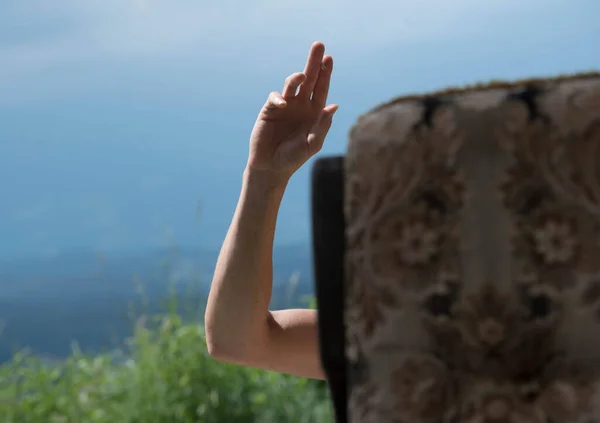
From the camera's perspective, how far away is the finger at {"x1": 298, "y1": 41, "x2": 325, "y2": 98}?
1291 millimetres

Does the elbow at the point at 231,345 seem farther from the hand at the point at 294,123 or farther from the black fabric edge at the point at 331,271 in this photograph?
the black fabric edge at the point at 331,271

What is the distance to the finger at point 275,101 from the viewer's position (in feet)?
4.07

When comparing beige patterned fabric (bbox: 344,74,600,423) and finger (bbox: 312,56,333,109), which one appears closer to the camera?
beige patterned fabric (bbox: 344,74,600,423)

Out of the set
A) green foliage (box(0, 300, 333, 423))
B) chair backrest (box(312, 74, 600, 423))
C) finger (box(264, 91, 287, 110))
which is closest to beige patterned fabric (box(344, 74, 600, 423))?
chair backrest (box(312, 74, 600, 423))

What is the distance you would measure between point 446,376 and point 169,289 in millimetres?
2294

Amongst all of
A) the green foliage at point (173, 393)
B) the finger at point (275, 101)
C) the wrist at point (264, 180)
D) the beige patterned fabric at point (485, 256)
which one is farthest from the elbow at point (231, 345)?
the green foliage at point (173, 393)

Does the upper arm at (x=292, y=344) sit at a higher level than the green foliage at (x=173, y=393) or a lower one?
higher

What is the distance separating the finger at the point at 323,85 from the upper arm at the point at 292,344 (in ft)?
1.11

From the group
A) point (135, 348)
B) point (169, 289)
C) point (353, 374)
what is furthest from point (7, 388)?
point (353, 374)

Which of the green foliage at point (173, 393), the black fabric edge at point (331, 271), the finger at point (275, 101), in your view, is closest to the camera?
the black fabric edge at point (331, 271)

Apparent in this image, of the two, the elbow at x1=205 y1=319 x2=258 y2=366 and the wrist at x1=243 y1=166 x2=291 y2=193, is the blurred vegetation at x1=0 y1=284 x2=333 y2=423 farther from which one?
the wrist at x1=243 y1=166 x2=291 y2=193

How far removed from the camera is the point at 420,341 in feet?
2.74

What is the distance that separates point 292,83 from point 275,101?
0.04 m

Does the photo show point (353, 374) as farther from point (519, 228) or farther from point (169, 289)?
point (169, 289)
